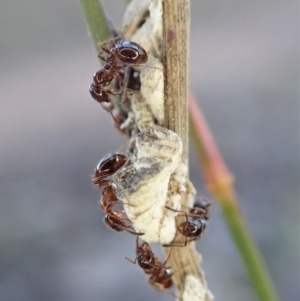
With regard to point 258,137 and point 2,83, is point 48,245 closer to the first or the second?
point 258,137

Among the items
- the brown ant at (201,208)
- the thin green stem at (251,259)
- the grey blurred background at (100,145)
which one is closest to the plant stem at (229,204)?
the thin green stem at (251,259)

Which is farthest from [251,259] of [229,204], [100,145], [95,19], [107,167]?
[100,145]

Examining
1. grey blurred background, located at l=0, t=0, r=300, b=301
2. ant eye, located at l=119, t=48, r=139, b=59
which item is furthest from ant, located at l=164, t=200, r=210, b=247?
grey blurred background, located at l=0, t=0, r=300, b=301

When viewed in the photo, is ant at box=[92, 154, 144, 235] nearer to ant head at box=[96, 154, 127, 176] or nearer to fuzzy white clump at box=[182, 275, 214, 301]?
ant head at box=[96, 154, 127, 176]

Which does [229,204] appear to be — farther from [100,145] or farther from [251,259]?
[100,145]

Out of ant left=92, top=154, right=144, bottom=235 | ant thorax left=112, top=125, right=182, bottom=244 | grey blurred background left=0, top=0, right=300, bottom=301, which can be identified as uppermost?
grey blurred background left=0, top=0, right=300, bottom=301

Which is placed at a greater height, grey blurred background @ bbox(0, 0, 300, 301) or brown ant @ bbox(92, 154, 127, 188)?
grey blurred background @ bbox(0, 0, 300, 301)
